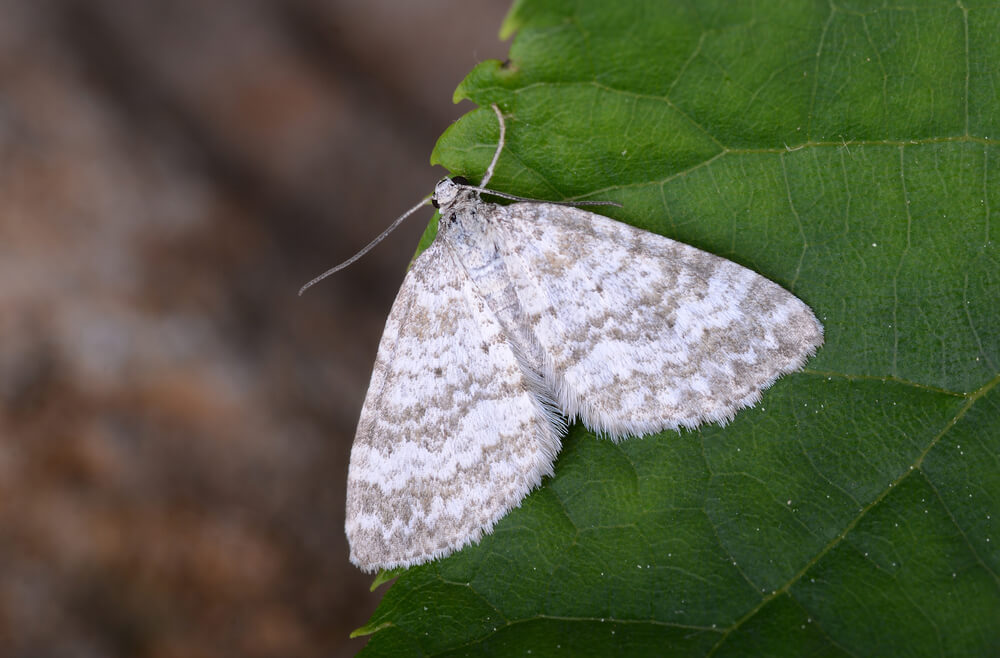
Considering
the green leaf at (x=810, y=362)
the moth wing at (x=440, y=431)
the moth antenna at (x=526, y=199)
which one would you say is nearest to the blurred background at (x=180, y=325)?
the moth wing at (x=440, y=431)

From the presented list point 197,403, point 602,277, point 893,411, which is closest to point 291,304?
point 197,403

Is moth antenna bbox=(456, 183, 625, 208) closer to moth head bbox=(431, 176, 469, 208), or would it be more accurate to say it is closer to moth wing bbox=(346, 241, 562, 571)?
moth head bbox=(431, 176, 469, 208)

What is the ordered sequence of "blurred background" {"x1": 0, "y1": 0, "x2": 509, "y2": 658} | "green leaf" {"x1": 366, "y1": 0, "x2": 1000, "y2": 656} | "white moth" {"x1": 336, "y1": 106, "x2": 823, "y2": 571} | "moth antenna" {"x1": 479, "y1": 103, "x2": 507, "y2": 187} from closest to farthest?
"green leaf" {"x1": 366, "y1": 0, "x2": 1000, "y2": 656} < "moth antenna" {"x1": 479, "y1": 103, "x2": 507, "y2": 187} < "white moth" {"x1": 336, "y1": 106, "x2": 823, "y2": 571} < "blurred background" {"x1": 0, "y1": 0, "x2": 509, "y2": 658}

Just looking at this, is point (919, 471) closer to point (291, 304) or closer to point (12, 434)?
point (291, 304)

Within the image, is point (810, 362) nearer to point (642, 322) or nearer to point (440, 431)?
point (642, 322)

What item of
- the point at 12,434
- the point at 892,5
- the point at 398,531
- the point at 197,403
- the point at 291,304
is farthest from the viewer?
the point at 291,304

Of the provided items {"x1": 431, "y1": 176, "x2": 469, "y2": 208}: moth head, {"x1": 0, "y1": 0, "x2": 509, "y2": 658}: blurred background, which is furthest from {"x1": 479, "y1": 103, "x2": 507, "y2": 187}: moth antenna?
{"x1": 0, "y1": 0, "x2": 509, "y2": 658}: blurred background
